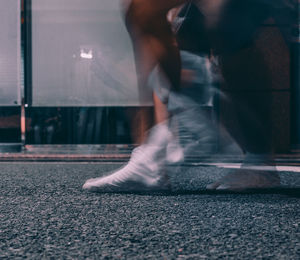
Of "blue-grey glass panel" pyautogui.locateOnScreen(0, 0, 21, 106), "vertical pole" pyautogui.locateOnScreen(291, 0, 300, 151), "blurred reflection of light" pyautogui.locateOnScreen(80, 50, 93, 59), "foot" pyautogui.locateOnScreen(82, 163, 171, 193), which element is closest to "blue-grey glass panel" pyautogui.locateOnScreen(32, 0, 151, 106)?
"blurred reflection of light" pyautogui.locateOnScreen(80, 50, 93, 59)

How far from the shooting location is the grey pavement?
0.92 m

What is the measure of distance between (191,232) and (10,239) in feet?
1.38

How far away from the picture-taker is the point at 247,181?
68.1 inches

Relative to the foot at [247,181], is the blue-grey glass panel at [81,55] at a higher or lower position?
higher

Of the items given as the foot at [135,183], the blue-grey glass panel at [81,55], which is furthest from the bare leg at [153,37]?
the blue-grey glass panel at [81,55]

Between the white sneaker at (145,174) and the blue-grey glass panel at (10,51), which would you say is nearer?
the white sneaker at (145,174)

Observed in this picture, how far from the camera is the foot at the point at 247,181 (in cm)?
171

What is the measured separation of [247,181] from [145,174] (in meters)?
0.39

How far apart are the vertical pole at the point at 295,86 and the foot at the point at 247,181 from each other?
221 centimetres

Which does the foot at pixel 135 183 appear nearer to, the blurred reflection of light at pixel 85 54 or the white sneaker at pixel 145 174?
the white sneaker at pixel 145 174

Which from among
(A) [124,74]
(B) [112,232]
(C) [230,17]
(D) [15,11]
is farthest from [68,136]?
(B) [112,232]

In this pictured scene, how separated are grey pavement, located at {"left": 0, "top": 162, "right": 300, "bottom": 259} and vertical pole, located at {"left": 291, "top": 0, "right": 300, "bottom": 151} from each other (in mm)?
2088

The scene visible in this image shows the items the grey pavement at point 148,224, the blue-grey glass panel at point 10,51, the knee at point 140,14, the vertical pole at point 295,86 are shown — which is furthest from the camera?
the blue-grey glass panel at point 10,51

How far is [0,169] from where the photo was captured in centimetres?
252
